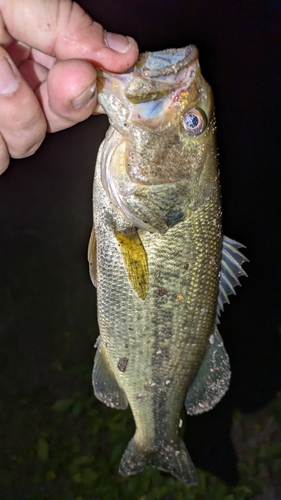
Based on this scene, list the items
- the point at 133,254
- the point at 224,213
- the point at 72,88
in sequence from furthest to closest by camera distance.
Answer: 1. the point at 224,213
2. the point at 133,254
3. the point at 72,88

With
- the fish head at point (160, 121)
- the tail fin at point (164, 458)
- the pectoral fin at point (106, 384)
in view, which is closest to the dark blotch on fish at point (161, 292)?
the fish head at point (160, 121)

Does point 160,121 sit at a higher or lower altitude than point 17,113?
higher

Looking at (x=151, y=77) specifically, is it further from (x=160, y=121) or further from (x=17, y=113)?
(x=17, y=113)

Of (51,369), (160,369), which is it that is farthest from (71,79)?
(51,369)

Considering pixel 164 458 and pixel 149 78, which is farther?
pixel 164 458

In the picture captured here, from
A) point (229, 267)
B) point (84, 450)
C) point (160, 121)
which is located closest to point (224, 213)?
point (229, 267)

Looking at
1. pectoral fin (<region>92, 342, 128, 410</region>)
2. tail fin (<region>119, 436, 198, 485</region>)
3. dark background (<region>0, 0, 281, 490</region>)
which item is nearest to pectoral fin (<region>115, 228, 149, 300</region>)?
pectoral fin (<region>92, 342, 128, 410</region>)

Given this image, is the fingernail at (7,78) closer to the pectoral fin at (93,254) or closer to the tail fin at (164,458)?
the pectoral fin at (93,254)
